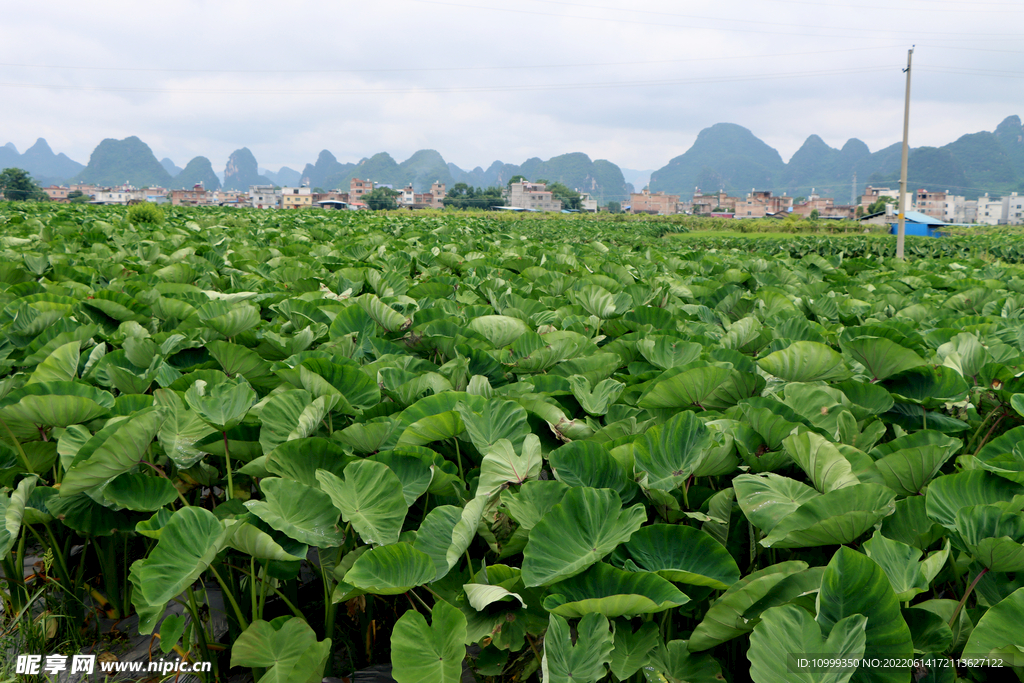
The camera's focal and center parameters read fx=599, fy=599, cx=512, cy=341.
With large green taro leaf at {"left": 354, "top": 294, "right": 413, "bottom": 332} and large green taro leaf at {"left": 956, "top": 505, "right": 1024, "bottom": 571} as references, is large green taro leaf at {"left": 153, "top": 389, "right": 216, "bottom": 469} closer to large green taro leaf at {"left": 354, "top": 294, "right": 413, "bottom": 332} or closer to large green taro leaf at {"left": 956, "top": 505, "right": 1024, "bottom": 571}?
large green taro leaf at {"left": 354, "top": 294, "right": 413, "bottom": 332}

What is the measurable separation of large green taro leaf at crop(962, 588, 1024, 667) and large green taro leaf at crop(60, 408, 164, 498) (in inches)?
47.9

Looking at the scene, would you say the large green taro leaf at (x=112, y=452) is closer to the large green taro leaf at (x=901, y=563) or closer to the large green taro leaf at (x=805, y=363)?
the large green taro leaf at (x=901, y=563)

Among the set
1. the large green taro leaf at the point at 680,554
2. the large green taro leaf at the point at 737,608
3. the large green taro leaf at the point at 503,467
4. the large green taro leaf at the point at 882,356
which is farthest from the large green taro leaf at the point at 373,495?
the large green taro leaf at the point at 882,356

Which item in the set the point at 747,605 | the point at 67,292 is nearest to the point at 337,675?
the point at 747,605

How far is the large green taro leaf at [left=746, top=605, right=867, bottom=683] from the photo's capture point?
0.66 m

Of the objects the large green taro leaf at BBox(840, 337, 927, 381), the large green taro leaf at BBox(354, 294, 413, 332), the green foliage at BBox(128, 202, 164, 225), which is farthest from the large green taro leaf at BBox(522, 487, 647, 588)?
the green foliage at BBox(128, 202, 164, 225)

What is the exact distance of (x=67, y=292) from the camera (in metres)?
2.37

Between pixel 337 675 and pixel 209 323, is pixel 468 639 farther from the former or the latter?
pixel 209 323

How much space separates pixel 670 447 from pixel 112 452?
3.02ft

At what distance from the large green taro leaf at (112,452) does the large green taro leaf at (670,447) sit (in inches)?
32.2

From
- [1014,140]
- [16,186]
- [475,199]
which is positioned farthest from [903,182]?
[1014,140]

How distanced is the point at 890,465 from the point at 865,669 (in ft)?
1.32

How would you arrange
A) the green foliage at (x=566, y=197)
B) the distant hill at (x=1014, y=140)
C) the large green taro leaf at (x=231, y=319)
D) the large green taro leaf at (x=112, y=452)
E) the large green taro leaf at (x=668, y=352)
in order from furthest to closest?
the distant hill at (x=1014, y=140) → the green foliage at (x=566, y=197) → the large green taro leaf at (x=231, y=319) → the large green taro leaf at (x=668, y=352) → the large green taro leaf at (x=112, y=452)

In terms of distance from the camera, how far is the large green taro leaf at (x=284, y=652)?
3.07 feet
